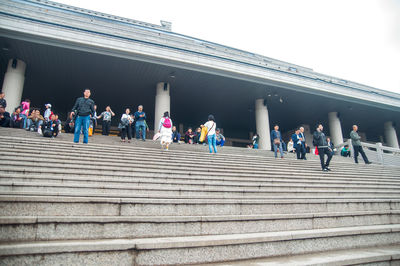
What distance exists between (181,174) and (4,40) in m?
11.4

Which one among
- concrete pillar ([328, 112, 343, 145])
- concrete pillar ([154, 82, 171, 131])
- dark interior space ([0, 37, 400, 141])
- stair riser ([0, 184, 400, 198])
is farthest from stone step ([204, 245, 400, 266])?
concrete pillar ([328, 112, 343, 145])

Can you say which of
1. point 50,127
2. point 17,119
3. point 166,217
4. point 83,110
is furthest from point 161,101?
point 166,217

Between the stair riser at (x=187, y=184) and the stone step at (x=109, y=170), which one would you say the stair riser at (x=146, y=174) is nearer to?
the stone step at (x=109, y=170)

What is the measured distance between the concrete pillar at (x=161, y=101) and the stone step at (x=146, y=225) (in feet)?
40.2

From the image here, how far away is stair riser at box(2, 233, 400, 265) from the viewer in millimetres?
2295

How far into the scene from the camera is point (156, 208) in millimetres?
3496

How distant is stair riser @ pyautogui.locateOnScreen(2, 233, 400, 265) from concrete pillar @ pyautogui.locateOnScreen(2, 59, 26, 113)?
12478mm

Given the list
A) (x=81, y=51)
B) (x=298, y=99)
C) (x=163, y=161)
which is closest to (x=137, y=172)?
(x=163, y=161)

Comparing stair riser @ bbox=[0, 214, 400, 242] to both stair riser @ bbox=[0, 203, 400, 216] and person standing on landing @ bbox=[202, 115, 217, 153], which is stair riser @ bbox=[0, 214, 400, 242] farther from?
person standing on landing @ bbox=[202, 115, 217, 153]

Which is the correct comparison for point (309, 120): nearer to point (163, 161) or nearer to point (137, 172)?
point (163, 161)

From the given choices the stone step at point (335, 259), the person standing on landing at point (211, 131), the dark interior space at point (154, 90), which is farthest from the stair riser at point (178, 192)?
the dark interior space at point (154, 90)

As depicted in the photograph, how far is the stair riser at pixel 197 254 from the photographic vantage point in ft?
7.53

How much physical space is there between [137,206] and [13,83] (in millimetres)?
12879

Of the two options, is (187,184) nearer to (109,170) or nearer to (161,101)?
(109,170)
